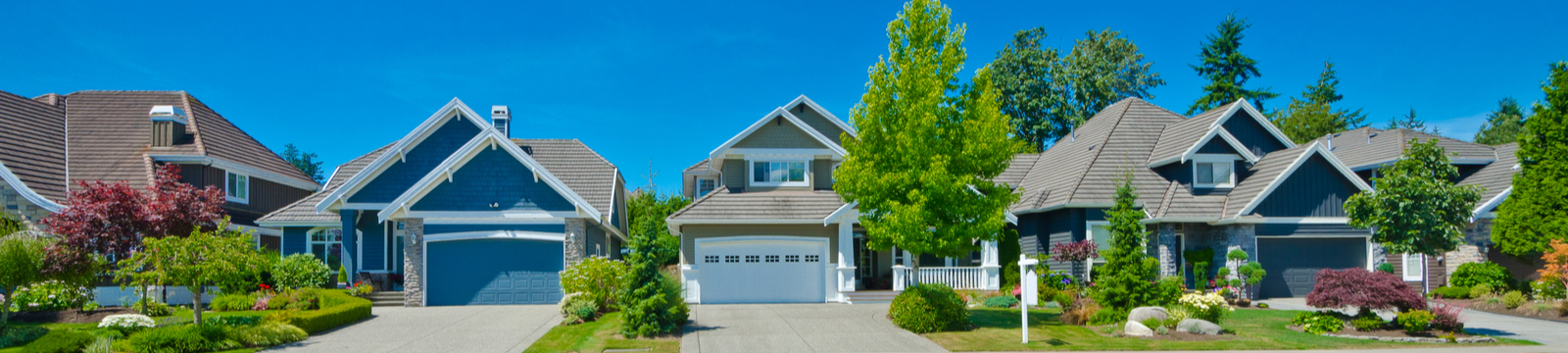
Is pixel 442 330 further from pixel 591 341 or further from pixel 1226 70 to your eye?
pixel 1226 70

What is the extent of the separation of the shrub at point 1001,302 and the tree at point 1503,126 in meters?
41.8

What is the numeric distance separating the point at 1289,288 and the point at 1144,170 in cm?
499

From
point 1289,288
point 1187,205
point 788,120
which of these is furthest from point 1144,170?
point 788,120

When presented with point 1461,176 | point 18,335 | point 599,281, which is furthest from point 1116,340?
point 1461,176

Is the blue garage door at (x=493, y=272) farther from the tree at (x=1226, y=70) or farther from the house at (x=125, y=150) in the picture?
the tree at (x=1226, y=70)

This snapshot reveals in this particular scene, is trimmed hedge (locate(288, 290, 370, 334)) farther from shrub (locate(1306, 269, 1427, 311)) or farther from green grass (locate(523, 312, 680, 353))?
shrub (locate(1306, 269, 1427, 311))

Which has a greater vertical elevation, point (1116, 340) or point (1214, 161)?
point (1214, 161)

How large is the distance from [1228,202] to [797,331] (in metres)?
15.0

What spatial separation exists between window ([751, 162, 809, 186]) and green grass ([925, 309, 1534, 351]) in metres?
9.88

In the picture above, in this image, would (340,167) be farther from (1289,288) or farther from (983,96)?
(1289,288)

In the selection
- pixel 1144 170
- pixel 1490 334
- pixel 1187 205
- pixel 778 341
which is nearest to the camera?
pixel 778 341

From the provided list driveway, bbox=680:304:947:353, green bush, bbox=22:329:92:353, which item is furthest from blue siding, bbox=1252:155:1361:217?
green bush, bbox=22:329:92:353

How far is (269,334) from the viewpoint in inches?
564

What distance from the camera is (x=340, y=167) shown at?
2898cm
